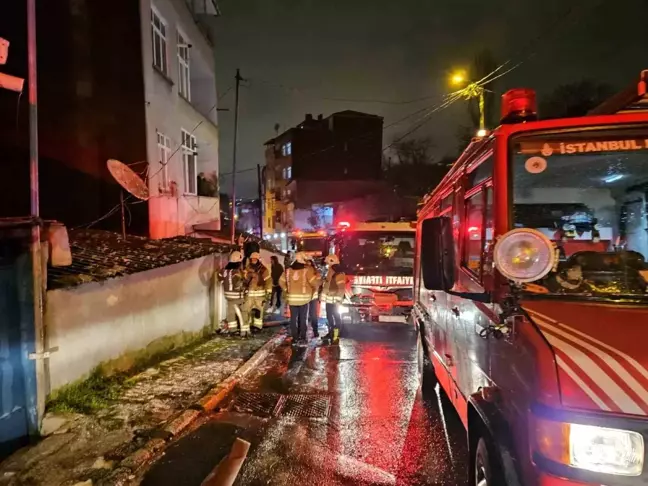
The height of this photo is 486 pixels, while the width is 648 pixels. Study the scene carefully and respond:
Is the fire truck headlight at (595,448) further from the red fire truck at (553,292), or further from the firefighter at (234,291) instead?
the firefighter at (234,291)

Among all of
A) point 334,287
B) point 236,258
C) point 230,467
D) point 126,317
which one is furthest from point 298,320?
point 230,467

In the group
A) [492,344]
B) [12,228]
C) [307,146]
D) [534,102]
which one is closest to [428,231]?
[492,344]

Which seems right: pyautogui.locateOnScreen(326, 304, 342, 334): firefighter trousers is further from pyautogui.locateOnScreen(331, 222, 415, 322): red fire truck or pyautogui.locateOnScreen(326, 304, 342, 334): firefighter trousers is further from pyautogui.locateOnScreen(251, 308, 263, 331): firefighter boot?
pyautogui.locateOnScreen(251, 308, 263, 331): firefighter boot

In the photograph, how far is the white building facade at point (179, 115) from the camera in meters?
12.8

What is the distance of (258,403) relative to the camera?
6.91 meters

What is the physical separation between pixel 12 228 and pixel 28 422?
1.94m

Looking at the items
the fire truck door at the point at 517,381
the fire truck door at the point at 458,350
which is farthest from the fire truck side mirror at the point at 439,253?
the fire truck door at the point at 458,350

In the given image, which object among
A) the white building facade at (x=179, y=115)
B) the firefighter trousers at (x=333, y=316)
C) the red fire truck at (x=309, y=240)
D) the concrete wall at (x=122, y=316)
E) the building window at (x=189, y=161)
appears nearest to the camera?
the concrete wall at (x=122, y=316)

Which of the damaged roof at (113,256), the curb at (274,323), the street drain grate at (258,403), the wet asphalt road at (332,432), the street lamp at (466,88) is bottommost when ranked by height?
the curb at (274,323)

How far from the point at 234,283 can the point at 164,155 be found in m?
4.72

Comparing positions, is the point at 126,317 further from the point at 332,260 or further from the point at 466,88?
the point at 466,88

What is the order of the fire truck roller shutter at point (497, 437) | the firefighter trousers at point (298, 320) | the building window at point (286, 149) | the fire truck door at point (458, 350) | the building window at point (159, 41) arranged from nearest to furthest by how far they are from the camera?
the fire truck roller shutter at point (497, 437)
the fire truck door at point (458, 350)
the firefighter trousers at point (298, 320)
the building window at point (159, 41)
the building window at point (286, 149)

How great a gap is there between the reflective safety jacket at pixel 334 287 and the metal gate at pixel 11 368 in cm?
629

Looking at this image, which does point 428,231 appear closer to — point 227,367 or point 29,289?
point 29,289
